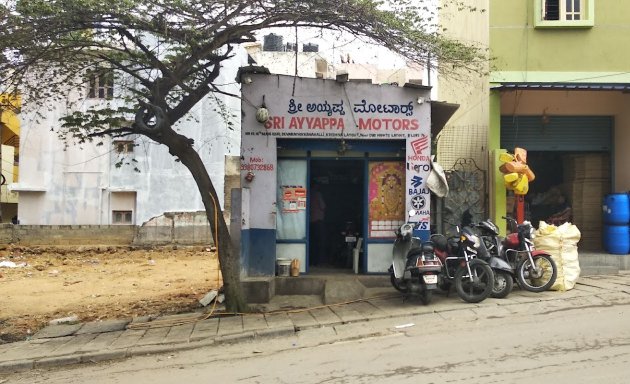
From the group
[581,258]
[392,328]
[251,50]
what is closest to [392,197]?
[392,328]

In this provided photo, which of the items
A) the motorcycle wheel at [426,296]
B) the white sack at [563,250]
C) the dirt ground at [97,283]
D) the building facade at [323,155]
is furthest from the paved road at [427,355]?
the dirt ground at [97,283]

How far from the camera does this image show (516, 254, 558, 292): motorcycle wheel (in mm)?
8969

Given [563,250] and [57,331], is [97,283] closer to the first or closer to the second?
[57,331]

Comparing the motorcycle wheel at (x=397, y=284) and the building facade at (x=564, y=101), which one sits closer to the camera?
the motorcycle wheel at (x=397, y=284)

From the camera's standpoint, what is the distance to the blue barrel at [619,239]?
1107 centimetres

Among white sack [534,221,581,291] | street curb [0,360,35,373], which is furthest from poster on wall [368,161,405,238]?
street curb [0,360,35,373]

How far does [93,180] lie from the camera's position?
24.8 metres

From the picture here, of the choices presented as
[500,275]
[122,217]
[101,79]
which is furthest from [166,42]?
[122,217]

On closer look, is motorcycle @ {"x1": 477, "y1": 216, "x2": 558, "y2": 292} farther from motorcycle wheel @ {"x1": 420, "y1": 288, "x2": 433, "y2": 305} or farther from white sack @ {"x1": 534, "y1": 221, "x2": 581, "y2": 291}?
motorcycle wheel @ {"x1": 420, "y1": 288, "x2": 433, "y2": 305}

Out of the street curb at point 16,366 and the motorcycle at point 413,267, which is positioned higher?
the motorcycle at point 413,267

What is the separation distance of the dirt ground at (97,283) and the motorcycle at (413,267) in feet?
11.8

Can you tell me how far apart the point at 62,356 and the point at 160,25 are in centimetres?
478

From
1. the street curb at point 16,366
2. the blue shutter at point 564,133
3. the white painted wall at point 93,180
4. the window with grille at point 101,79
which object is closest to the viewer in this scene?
the street curb at point 16,366

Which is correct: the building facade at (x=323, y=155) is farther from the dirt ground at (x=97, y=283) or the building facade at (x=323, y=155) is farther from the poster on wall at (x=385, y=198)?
the dirt ground at (x=97, y=283)
